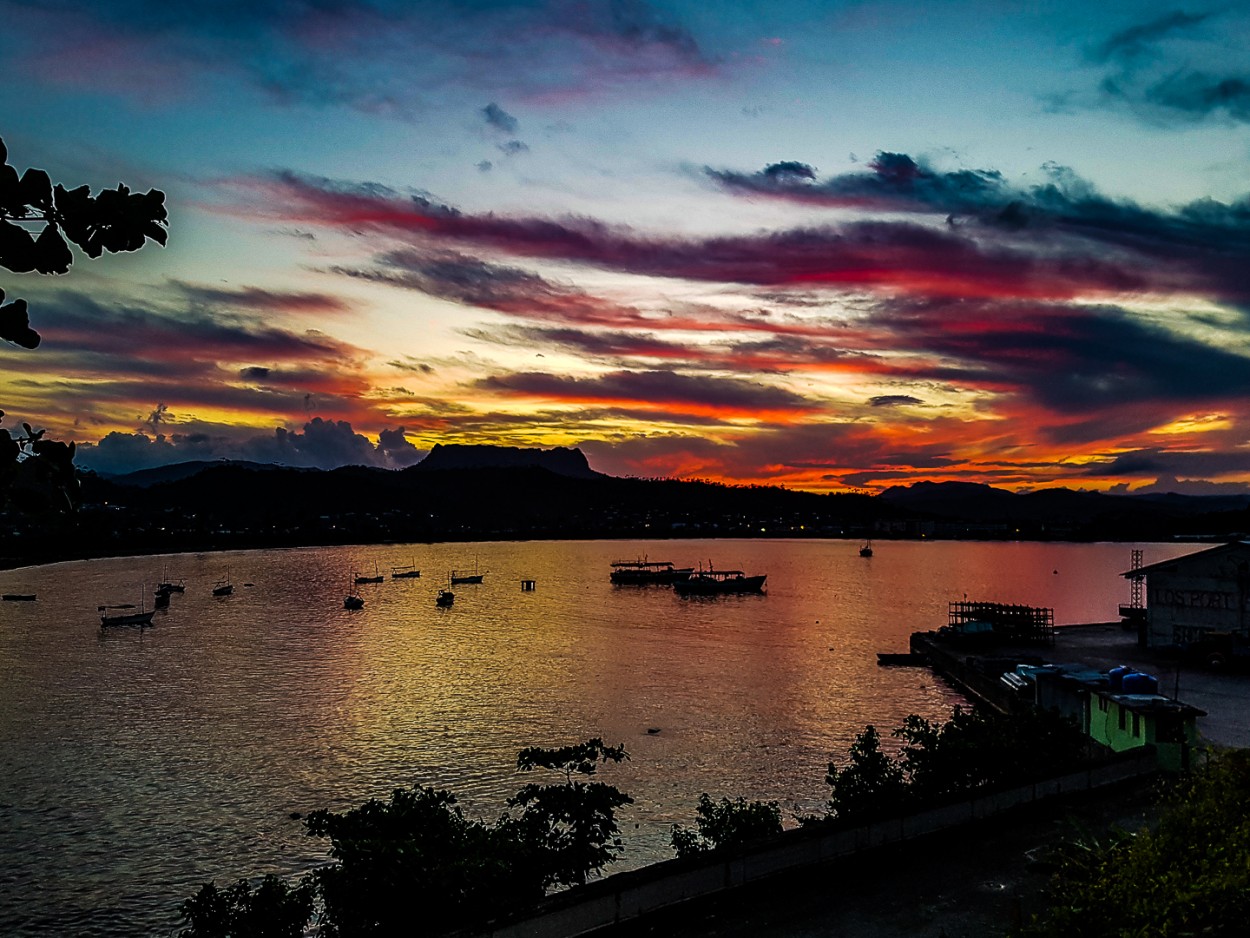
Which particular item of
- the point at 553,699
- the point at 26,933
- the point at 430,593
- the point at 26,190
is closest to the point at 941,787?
the point at 26,190

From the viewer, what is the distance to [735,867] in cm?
1747

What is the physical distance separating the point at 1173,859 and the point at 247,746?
146ft

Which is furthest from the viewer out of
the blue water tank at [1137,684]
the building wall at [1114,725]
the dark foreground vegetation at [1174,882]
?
the blue water tank at [1137,684]

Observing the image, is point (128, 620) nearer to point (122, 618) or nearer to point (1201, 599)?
point (122, 618)

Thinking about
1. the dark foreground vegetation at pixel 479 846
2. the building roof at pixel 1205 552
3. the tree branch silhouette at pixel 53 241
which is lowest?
the dark foreground vegetation at pixel 479 846

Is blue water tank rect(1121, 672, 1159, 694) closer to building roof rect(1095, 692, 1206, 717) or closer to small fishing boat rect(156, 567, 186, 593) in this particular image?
building roof rect(1095, 692, 1206, 717)

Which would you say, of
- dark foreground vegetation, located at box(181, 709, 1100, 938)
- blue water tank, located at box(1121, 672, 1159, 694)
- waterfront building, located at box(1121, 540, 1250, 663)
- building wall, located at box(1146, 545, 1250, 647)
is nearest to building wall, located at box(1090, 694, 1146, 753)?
blue water tank, located at box(1121, 672, 1159, 694)

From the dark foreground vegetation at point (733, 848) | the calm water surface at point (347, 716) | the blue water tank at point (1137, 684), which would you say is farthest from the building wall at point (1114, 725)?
the calm water surface at point (347, 716)

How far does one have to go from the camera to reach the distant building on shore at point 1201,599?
48.2 meters

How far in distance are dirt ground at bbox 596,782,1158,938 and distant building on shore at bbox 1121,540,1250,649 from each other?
34656 millimetres

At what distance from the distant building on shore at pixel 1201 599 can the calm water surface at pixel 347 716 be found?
43.0ft

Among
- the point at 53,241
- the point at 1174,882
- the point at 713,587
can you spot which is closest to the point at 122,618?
the point at 713,587

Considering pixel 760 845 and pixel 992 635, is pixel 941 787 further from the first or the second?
pixel 992 635

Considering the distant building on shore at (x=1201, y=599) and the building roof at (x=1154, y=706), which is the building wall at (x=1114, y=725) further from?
the distant building on shore at (x=1201, y=599)
